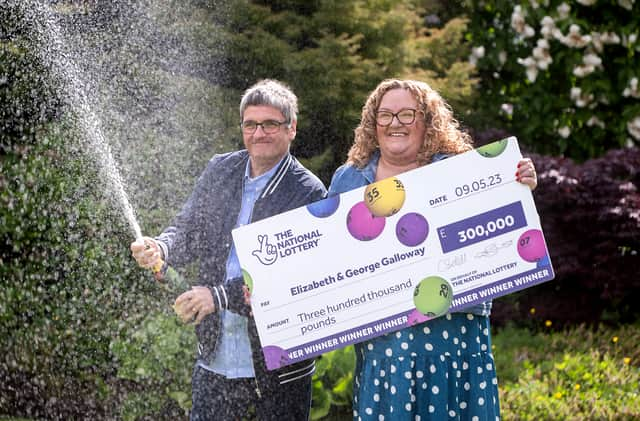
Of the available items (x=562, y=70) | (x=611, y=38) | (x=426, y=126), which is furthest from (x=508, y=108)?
(x=426, y=126)

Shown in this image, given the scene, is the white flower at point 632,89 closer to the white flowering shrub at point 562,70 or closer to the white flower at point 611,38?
the white flowering shrub at point 562,70

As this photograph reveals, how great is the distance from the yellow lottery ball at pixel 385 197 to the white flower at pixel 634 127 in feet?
13.9

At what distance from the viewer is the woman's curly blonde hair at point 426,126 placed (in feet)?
8.87

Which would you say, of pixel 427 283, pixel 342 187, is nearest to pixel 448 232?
pixel 427 283

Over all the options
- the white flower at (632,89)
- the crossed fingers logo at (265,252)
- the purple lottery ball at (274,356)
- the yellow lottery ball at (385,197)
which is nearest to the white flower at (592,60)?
the white flower at (632,89)

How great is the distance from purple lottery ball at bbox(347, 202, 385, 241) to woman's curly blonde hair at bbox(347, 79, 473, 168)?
0.21 m

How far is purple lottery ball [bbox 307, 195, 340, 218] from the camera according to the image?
2678 millimetres

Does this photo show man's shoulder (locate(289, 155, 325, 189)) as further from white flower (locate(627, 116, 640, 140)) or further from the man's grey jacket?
white flower (locate(627, 116, 640, 140))

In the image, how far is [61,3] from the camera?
4.75m

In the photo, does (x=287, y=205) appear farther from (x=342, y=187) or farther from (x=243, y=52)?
(x=243, y=52)

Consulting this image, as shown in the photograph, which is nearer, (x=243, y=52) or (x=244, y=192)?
(x=244, y=192)

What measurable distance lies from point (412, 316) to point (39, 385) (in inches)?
106

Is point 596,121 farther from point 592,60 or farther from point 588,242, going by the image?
point 588,242

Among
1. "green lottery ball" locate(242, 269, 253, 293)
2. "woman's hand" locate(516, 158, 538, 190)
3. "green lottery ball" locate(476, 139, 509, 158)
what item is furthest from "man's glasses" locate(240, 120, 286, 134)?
"woman's hand" locate(516, 158, 538, 190)
